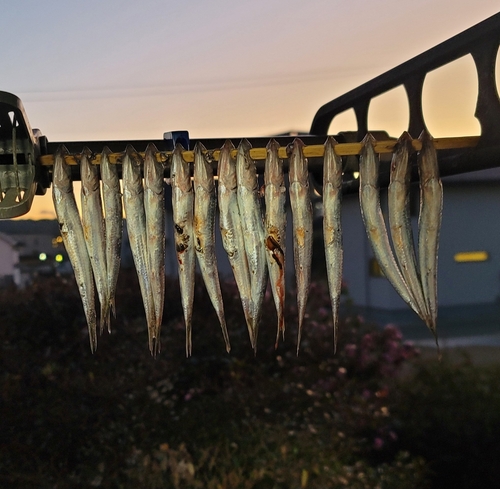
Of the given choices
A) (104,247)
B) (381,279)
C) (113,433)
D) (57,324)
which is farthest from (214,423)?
(381,279)

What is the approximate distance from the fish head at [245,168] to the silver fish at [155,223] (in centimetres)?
19

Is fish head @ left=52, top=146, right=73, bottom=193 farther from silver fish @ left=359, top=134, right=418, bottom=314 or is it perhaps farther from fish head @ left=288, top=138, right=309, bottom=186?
silver fish @ left=359, top=134, right=418, bottom=314

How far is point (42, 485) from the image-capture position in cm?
469

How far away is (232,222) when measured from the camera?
153cm

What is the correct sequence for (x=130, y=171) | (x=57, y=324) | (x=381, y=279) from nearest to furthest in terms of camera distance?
(x=130, y=171) → (x=57, y=324) → (x=381, y=279)

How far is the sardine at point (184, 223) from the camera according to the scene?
1507 millimetres

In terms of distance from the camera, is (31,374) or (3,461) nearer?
(3,461)

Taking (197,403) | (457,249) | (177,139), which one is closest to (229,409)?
(197,403)

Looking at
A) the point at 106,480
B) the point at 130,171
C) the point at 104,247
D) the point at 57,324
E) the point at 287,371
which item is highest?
the point at 130,171

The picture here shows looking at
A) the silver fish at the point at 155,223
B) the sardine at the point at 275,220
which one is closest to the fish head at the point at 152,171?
the silver fish at the point at 155,223

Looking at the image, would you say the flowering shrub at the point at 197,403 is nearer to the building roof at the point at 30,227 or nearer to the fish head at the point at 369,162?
the building roof at the point at 30,227

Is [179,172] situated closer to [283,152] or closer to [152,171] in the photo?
[152,171]

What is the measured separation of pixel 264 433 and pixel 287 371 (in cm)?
75

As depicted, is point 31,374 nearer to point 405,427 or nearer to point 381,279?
point 405,427
